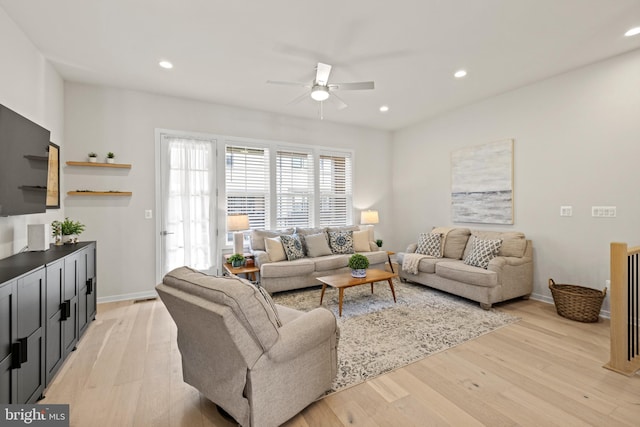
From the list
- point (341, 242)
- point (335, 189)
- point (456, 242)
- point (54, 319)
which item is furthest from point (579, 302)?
point (54, 319)

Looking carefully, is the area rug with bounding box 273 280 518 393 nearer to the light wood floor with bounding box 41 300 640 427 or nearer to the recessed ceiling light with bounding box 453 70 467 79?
the light wood floor with bounding box 41 300 640 427

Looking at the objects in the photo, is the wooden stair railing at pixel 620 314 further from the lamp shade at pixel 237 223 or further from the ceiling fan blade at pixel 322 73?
the lamp shade at pixel 237 223

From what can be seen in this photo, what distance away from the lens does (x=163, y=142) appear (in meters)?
4.22

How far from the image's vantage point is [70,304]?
243 cm

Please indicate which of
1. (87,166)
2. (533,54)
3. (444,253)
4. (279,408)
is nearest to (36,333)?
(279,408)

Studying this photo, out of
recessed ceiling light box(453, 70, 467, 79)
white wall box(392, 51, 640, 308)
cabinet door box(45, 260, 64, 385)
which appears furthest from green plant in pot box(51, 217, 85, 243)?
white wall box(392, 51, 640, 308)

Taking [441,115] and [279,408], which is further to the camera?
[441,115]

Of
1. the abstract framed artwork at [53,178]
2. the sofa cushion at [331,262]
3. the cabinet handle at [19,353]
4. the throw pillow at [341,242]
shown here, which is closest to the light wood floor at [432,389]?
the cabinet handle at [19,353]

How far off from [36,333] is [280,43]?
3112mm

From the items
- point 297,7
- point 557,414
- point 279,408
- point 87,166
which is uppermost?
point 297,7

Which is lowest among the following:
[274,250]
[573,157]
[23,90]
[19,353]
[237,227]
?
[19,353]

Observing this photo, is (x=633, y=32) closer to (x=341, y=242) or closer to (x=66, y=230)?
(x=341, y=242)

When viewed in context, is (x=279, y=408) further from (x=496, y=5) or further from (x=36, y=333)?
(x=496, y=5)

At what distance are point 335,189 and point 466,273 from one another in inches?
116
